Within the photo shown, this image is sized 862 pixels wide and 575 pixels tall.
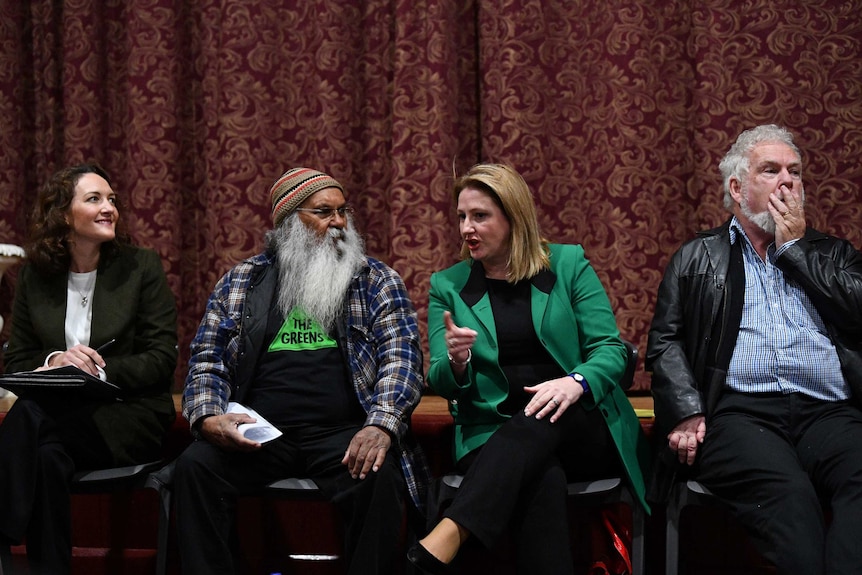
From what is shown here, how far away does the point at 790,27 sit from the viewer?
3.74 metres

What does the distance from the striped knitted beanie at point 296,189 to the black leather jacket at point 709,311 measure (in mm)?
1246

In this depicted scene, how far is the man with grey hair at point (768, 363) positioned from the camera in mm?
2311

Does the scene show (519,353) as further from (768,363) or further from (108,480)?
(108,480)

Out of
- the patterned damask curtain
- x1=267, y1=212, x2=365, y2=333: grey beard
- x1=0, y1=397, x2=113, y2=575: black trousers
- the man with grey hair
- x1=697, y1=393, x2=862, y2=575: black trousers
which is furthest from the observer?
the patterned damask curtain

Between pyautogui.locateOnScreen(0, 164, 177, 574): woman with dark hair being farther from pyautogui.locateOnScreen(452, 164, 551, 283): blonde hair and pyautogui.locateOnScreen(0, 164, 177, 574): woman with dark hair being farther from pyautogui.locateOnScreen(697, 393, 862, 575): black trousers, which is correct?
pyautogui.locateOnScreen(697, 393, 862, 575): black trousers

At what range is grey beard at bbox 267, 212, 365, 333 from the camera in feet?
9.81

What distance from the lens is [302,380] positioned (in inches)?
115

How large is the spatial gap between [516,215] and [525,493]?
0.89 m

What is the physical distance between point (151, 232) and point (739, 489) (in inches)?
112

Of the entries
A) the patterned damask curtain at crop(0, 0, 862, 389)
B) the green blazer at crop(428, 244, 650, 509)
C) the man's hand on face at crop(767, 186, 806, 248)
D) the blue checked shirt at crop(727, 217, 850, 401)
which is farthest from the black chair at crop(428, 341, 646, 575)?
the patterned damask curtain at crop(0, 0, 862, 389)

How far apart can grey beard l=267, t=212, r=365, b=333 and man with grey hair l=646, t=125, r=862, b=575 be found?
1.04 metres

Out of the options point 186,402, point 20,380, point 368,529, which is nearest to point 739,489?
point 368,529

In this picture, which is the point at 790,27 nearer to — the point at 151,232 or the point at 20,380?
the point at 151,232

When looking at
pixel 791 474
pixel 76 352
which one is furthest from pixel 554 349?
pixel 76 352
